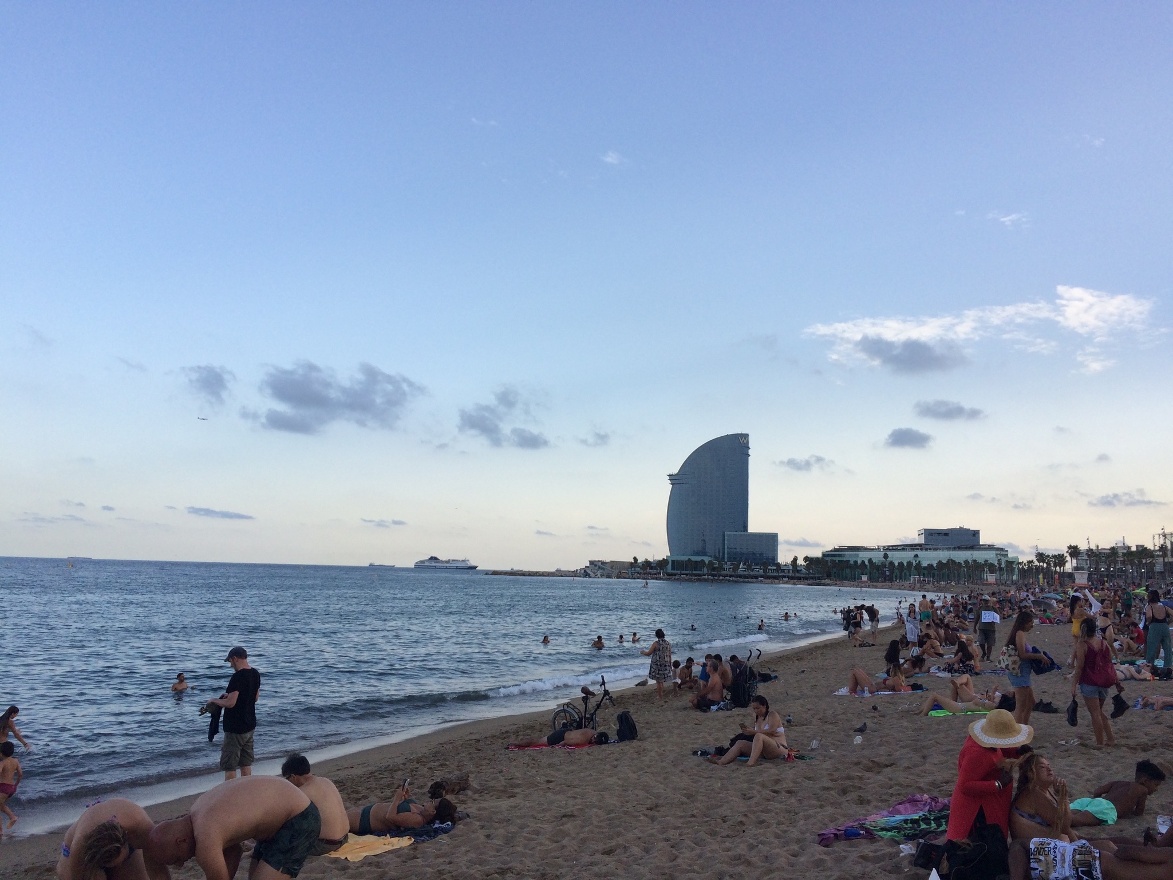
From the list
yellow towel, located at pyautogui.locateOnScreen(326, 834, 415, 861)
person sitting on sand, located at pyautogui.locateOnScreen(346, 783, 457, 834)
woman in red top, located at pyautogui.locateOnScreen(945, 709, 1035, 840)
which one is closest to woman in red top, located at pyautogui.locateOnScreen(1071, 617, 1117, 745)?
woman in red top, located at pyautogui.locateOnScreen(945, 709, 1035, 840)

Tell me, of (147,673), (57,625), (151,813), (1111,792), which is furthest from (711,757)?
(57,625)

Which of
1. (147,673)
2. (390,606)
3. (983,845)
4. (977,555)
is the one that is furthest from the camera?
(977,555)

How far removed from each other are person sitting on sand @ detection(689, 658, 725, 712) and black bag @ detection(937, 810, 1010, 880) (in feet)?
29.3

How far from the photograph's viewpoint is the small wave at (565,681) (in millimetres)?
19739

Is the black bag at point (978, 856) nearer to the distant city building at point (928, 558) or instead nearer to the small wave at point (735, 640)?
the small wave at point (735, 640)

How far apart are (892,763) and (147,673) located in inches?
843

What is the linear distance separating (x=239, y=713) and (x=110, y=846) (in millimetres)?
5007

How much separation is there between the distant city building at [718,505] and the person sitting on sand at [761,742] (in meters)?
174

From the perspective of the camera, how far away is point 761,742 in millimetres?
8805

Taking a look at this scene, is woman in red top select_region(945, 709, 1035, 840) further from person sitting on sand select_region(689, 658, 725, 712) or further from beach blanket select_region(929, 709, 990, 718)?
person sitting on sand select_region(689, 658, 725, 712)

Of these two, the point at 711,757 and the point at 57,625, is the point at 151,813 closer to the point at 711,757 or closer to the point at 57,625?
the point at 711,757

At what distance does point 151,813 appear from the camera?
30.2 feet

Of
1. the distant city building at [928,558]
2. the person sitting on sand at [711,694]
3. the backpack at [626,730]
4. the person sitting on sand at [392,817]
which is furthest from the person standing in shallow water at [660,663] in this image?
the distant city building at [928,558]

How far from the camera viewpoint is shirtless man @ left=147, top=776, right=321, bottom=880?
3826 millimetres
